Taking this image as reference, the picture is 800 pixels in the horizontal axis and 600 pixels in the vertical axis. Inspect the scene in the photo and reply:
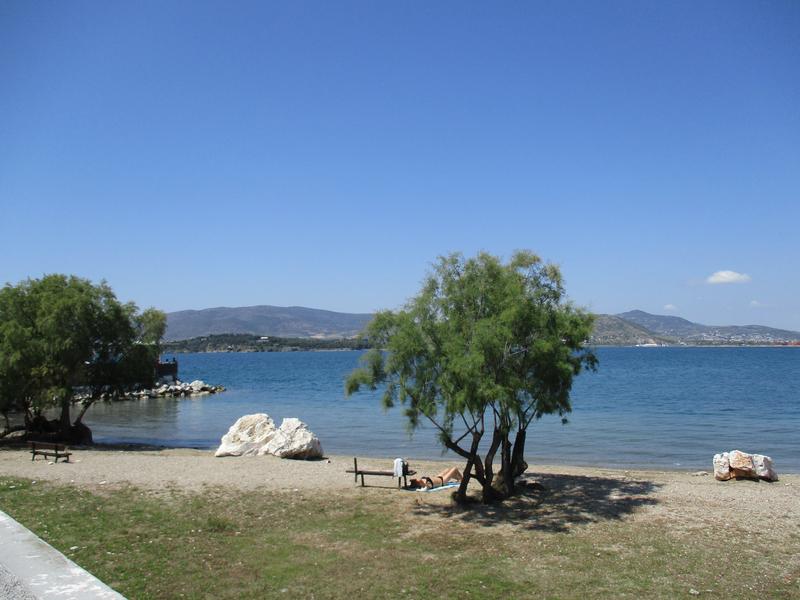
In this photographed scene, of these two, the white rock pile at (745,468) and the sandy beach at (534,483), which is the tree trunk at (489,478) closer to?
the sandy beach at (534,483)

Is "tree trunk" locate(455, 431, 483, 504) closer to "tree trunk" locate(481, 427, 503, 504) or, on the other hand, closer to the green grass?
"tree trunk" locate(481, 427, 503, 504)

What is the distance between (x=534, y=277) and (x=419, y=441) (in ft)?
62.0

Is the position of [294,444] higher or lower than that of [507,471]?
lower

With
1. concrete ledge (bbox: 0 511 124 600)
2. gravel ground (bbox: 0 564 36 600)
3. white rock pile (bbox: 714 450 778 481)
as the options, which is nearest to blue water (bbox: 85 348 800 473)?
white rock pile (bbox: 714 450 778 481)

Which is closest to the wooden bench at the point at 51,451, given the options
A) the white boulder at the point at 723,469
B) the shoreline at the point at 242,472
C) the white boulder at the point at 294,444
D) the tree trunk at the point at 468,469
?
the shoreline at the point at 242,472

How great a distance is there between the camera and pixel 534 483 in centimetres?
2116

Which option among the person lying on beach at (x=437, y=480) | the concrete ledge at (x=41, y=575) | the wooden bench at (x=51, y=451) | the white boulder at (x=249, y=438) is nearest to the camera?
the concrete ledge at (x=41, y=575)

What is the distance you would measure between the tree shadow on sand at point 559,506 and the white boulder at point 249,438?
43.2 feet

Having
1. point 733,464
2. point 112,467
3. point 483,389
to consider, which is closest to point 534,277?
point 483,389

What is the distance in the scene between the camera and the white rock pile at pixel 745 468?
23.1m

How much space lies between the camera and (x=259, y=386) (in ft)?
286

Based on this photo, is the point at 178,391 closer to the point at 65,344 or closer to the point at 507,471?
the point at 65,344

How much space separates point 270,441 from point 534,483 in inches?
541

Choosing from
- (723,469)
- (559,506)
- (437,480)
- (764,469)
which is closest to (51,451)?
(437,480)
